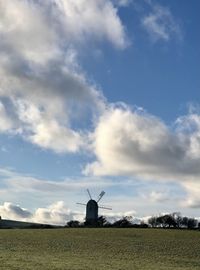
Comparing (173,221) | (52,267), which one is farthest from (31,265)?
(173,221)

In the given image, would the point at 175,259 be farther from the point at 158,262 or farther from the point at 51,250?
the point at 51,250

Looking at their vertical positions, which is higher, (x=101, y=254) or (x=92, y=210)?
(x=92, y=210)

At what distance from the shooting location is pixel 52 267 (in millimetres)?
31453

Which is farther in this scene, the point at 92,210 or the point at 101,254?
the point at 92,210

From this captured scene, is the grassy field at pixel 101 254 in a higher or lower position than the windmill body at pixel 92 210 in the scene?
lower

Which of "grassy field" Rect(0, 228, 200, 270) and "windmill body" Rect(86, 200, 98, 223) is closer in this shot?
"grassy field" Rect(0, 228, 200, 270)

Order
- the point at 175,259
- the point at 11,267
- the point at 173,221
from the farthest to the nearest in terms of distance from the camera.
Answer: the point at 173,221 < the point at 175,259 < the point at 11,267

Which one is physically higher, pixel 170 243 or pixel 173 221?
pixel 173 221

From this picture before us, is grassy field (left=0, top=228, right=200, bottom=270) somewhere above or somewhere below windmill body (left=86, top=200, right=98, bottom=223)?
below

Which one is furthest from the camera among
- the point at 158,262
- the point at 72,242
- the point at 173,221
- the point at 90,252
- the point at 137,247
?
the point at 173,221

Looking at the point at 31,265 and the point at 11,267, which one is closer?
the point at 11,267

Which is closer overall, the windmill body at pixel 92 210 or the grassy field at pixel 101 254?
the grassy field at pixel 101 254

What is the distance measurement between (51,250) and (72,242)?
34.5ft

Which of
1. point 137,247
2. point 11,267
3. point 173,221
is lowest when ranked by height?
point 11,267
